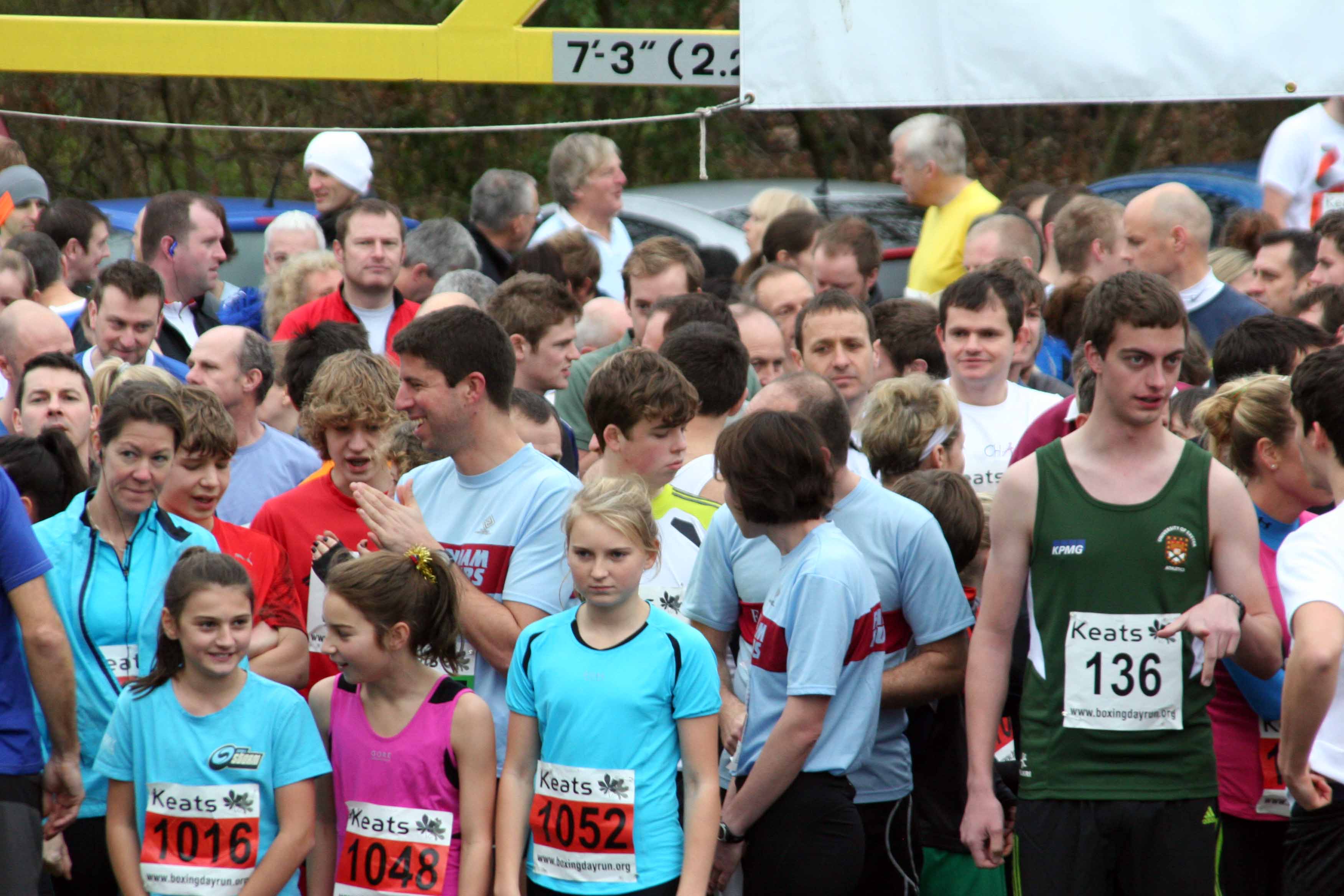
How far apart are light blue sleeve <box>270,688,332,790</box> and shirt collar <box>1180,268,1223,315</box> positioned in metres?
4.59

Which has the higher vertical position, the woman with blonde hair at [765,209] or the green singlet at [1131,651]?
the woman with blonde hair at [765,209]

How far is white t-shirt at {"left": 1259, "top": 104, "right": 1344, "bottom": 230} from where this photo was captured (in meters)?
8.98

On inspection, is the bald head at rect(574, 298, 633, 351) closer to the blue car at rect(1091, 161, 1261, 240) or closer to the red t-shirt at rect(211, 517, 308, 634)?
the red t-shirt at rect(211, 517, 308, 634)

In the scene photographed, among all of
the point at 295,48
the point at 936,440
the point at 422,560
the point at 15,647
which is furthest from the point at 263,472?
the point at 936,440

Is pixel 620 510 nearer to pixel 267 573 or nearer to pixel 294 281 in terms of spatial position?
pixel 267 573

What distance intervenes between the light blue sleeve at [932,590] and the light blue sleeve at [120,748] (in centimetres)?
200

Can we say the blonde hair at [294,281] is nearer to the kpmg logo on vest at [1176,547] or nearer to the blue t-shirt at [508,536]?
the blue t-shirt at [508,536]

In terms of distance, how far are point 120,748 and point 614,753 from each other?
52.3 inches

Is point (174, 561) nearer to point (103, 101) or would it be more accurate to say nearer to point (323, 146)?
point (323, 146)

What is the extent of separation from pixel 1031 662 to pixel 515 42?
2.32m

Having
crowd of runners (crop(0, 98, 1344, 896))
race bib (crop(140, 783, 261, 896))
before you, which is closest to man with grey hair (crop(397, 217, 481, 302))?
crowd of runners (crop(0, 98, 1344, 896))

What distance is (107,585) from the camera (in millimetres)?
4398

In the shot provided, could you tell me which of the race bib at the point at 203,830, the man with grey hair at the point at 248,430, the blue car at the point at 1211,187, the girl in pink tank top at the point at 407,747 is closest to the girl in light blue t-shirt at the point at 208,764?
the race bib at the point at 203,830

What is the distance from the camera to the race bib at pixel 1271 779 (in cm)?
422
